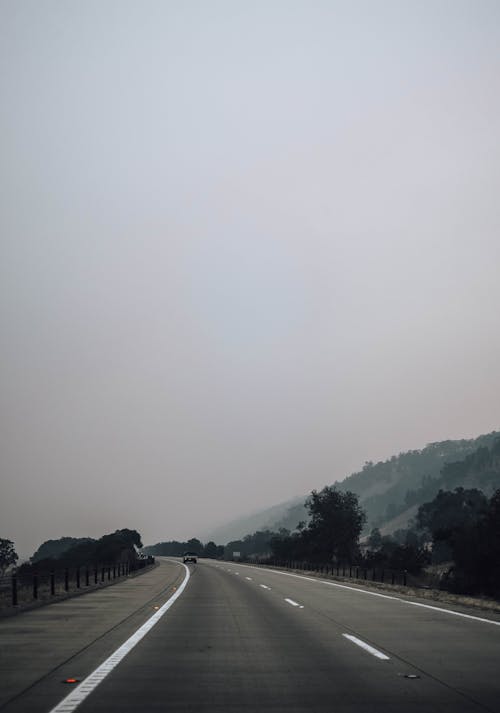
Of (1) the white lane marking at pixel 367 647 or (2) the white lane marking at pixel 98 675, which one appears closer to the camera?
(2) the white lane marking at pixel 98 675

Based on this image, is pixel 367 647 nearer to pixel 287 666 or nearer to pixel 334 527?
pixel 287 666

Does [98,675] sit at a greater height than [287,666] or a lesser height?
greater

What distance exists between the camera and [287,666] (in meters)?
11.1

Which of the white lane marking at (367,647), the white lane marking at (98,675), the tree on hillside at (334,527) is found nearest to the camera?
the white lane marking at (98,675)

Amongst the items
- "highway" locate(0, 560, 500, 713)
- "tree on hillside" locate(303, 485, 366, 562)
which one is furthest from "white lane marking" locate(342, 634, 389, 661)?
"tree on hillside" locate(303, 485, 366, 562)

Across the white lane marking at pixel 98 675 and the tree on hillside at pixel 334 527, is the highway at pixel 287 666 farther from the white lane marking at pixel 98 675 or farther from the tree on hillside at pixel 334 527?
the tree on hillside at pixel 334 527

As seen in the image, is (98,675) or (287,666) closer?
(98,675)

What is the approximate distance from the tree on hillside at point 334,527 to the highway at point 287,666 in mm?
110981

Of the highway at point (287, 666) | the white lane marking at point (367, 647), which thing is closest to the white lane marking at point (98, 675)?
the highway at point (287, 666)

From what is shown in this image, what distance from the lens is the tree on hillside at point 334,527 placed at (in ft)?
420

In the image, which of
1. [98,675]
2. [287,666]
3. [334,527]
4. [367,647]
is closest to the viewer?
[98,675]

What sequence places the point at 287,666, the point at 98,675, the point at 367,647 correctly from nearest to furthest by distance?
the point at 98,675, the point at 287,666, the point at 367,647

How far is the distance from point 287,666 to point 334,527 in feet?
397

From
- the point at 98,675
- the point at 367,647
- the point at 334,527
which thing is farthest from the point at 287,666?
the point at 334,527
